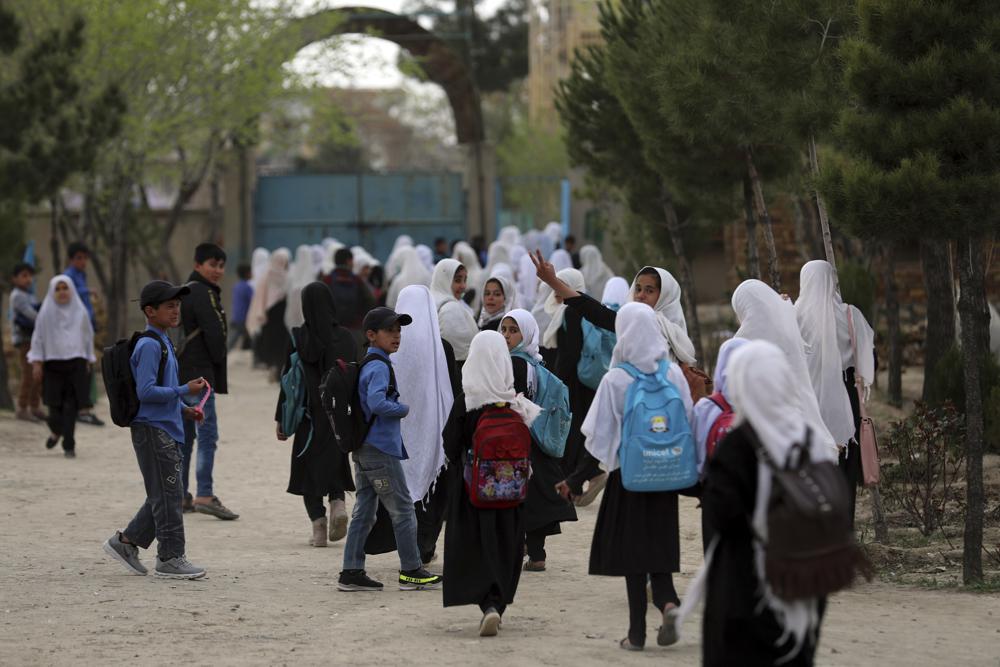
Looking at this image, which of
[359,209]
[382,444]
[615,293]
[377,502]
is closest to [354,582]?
[377,502]

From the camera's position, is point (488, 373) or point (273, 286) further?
point (273, 286)

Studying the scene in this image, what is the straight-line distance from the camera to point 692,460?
6.47 m

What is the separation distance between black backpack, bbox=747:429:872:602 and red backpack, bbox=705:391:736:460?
1828 millimetres

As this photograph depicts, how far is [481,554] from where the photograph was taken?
23.1 ft

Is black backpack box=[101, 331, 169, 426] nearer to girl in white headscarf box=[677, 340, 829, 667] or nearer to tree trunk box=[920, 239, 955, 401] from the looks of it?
girl in white headscarf box=[677, 340, 829, 667]

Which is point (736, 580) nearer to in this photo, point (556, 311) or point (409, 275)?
point (556, 311)

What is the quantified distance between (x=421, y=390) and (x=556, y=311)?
253 cm

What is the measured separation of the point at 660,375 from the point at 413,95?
187ft

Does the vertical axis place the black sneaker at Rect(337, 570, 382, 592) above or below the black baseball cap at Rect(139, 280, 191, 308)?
below

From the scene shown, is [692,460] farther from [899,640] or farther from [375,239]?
[375,239]

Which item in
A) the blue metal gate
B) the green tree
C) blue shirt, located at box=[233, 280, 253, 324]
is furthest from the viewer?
the blue metal gate

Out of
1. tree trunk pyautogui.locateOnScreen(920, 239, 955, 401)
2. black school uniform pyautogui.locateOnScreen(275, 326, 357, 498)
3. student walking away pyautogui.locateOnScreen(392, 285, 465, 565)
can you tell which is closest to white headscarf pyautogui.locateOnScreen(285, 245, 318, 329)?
tree trunk pyautogui.locateOnScreen(920, 239, 955, 401)

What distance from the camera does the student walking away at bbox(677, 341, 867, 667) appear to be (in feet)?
14.6

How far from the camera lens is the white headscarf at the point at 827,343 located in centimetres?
828
